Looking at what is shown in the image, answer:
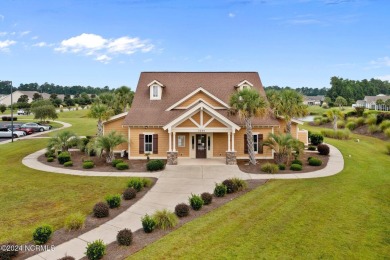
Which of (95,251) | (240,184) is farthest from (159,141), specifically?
(95,251)

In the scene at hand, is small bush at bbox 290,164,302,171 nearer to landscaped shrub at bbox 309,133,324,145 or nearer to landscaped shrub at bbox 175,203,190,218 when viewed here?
landscaped shrub at bbox 309,133,324,145

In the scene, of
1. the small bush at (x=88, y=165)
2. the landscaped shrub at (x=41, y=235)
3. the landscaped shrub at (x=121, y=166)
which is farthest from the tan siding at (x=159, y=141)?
the landscaped shrub at (x=41, y=235)

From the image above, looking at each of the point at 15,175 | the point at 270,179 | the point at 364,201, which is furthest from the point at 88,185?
the point at 364,201

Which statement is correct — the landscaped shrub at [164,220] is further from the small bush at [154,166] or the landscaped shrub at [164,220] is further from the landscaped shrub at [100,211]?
the small bush at [154,166]

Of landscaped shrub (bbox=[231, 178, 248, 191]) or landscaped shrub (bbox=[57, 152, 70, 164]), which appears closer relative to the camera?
landscaped shrub (bbox=[231, 178, 248, 191])

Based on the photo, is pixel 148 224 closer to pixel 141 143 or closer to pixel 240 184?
pixel 240 184

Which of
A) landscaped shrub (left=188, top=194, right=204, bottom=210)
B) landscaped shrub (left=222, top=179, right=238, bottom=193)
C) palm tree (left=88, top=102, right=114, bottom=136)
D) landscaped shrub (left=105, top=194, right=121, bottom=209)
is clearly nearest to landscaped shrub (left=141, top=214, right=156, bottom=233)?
landscaped shrub (left=188, top=194, right=204, bottom=210)

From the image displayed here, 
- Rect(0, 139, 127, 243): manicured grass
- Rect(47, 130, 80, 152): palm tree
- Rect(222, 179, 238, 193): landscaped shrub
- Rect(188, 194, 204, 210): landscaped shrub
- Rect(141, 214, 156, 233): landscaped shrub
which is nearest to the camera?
Rect(141, 214, 156, 233): landscaped shrub
